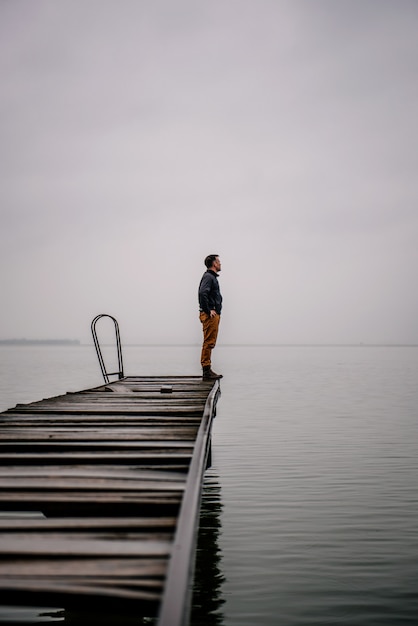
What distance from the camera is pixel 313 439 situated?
15797 mm

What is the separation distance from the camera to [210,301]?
424 inches

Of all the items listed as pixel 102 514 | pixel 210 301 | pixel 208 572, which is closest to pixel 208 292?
pixel 210 301

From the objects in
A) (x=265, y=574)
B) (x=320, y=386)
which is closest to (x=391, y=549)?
(x=265, y=574)

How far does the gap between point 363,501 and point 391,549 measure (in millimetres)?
2335

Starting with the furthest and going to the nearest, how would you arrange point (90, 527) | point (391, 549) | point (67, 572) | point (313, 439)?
point (313, 439), point (391, 549), point (90, 527), point (67, 572)

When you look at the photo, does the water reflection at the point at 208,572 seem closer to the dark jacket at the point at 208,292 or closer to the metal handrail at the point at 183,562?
the metal handrail at the point at 183,562

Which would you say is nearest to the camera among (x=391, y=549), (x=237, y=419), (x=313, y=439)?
(x=391, y=549)

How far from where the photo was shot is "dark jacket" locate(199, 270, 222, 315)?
10617 mm

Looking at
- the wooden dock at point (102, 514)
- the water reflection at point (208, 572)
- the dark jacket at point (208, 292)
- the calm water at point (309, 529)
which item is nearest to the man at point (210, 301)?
the dark jacket at point (208, 292)

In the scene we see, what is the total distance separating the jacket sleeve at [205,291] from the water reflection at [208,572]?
323cm

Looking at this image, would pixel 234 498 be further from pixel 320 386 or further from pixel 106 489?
pixel 320 386

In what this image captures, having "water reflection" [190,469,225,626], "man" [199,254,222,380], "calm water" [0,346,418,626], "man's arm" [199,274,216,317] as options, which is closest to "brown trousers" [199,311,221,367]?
"man" [199,254,222,380]

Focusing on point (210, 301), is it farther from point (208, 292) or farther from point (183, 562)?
point (183, 562)

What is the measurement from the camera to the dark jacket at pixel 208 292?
10.6 m
